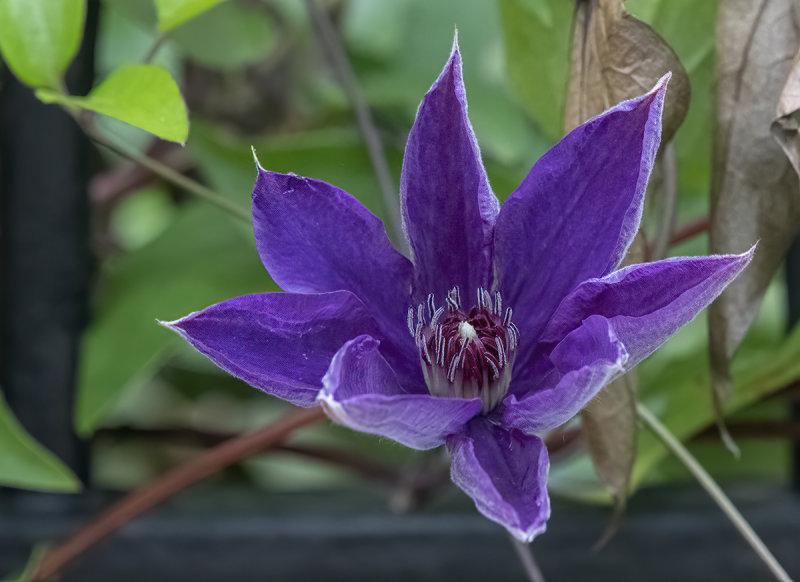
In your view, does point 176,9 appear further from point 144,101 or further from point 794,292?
point 794,292

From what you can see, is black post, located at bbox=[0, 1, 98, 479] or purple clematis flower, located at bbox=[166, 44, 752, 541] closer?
purple clematis flower, located at bbox=[166, 44, 752, 541]

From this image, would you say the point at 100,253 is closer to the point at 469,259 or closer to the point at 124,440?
the point at 124,440

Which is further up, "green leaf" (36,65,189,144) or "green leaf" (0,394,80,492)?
"green leaf" (36,65,189,144)

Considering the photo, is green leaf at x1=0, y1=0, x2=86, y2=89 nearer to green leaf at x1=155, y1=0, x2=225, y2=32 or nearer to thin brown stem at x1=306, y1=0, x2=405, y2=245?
green leaf at x1=155, y1=0, x2=225, y2=32

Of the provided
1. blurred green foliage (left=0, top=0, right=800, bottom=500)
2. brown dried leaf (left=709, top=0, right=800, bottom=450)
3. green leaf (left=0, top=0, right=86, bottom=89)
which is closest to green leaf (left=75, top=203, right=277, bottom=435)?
blurred green foliage (left=0, top=0, right=800, bottom=500)

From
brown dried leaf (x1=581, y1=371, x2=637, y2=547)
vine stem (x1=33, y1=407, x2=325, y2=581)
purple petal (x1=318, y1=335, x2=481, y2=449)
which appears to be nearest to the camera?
purple petal (x1=318, y1=335, x2=481, y2=449)

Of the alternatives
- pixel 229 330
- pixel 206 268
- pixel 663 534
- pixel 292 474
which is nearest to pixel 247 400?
pixel 292 474

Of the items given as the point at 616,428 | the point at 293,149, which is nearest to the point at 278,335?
the point at 616,428
